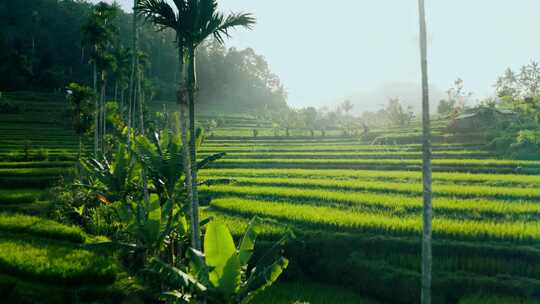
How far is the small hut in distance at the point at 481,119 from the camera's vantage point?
2869cm

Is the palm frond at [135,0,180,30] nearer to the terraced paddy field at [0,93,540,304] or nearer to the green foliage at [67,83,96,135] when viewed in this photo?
the terraced paddy field at [0,93,540,304]

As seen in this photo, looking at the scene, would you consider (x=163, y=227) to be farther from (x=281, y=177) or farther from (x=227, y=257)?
(x=281, y=177)

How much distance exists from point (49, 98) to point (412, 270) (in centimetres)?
4896

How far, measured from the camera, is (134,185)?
34.1 feet

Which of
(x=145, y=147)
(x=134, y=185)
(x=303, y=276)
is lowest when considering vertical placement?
(x=303, y=276)

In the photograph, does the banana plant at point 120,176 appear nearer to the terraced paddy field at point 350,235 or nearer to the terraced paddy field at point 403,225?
the terraced paddy field at point 350,235

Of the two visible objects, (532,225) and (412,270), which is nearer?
(412,270)

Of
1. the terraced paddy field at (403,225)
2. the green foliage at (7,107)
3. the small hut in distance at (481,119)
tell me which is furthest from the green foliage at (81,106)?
the small hut in distance at (481,119)

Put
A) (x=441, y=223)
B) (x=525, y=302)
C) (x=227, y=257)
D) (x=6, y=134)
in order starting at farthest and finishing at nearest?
1. (x=6, y=134)
2. (x=441, y=223)
3. (x=525, y=302)
4. (x=227, y=257)

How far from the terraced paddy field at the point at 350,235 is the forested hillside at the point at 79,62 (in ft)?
77.5

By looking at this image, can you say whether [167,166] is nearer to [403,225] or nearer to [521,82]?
[403,225]

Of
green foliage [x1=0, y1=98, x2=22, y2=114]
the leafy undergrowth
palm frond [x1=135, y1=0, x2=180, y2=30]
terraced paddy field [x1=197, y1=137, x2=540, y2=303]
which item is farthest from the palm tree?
green foliage [x1=0, y1=98, x2=22, y2=114]

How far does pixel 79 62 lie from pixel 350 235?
62692mm

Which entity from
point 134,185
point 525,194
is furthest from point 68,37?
point 525,194
